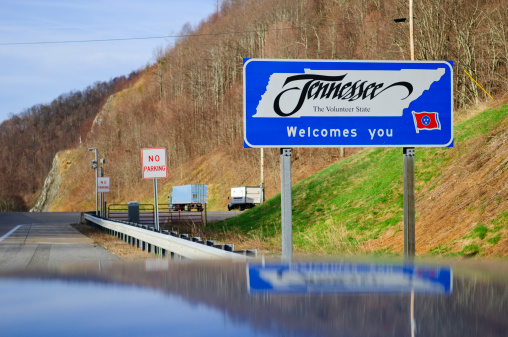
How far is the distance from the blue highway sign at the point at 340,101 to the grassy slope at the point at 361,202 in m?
3.47

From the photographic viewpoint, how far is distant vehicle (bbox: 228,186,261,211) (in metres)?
65.2

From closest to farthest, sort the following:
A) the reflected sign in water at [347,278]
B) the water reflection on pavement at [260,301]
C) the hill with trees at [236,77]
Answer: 1. the water reflection on pavement at [260,301]
2. the reflected sign in water at [347,278]
3. the hill with trees at [236,77]

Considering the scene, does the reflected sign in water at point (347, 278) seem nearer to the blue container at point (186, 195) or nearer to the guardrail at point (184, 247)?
the guardrail at point (184, 247)

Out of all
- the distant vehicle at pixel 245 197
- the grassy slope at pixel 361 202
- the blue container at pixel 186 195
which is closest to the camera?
the grassy slope at pixel 361 202

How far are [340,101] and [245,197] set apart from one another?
5417 cm

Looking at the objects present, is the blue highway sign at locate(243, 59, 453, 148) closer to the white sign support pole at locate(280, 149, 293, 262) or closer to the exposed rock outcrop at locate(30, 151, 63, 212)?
the white sign support pole at locate(280, 149, 293, 262)

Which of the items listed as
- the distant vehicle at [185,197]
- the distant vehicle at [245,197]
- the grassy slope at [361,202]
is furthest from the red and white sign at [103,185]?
the distant vehicle at [185,197]

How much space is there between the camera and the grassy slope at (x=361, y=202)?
1791 cm

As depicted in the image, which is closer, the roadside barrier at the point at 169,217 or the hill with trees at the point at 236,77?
the roadside barrier at the point at 169,217

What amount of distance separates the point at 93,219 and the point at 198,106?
212 feet

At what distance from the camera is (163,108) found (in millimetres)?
114188

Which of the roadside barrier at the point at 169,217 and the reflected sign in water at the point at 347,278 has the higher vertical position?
the reflected sign in water at the point at 347,278

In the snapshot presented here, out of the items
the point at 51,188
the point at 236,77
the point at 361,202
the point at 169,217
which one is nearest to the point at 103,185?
the point at 169,217

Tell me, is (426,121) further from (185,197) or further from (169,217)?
(185,197)
